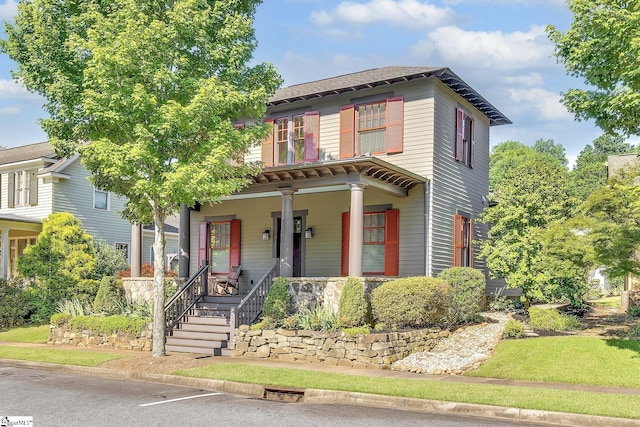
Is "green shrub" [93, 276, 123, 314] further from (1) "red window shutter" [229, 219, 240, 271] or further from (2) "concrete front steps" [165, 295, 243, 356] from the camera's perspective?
(1) "red window shutter" [229, 219, 240, 271]

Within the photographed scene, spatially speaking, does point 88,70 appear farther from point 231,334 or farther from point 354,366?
point 354,366

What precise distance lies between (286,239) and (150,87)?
17.7 feet

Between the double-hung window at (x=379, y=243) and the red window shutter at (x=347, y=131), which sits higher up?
the red window shutter at (x=347, y=131)

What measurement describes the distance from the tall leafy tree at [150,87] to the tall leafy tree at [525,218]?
311 inches

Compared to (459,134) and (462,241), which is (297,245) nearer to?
(462,241)

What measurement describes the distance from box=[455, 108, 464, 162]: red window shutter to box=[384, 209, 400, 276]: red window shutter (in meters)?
3.29

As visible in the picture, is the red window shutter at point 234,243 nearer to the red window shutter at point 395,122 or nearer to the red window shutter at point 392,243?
the red window shutter at point 392,243

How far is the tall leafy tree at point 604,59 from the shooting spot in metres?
10.2

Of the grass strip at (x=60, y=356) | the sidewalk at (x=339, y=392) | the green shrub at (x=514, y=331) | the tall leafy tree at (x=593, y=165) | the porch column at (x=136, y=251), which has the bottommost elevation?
the grass strip at (x=60, y=356)

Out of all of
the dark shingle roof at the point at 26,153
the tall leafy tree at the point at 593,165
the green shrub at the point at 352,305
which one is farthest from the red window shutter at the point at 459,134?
the tall leafy tree at the point at 593,165

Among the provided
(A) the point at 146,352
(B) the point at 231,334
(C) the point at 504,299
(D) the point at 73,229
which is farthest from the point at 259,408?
(D) the point at 73,229

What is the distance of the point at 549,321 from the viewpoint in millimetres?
15664

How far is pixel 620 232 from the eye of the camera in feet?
42.7

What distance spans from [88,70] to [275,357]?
25.3 ft
